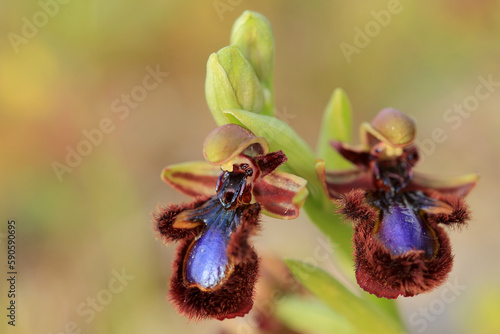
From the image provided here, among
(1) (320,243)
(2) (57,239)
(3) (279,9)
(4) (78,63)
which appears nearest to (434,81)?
(3) (279,9)

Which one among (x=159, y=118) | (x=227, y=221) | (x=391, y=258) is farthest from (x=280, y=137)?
(x=159, y=118)

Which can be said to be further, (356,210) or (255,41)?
(255,41)

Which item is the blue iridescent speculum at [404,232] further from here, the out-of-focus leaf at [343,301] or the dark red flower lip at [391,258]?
the out-of-focus leaf at [343,301]

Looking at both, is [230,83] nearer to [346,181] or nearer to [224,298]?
[346,181]

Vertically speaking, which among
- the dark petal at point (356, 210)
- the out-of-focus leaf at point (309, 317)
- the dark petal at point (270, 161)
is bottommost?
the out-of-focus leaf at point (309, 317)

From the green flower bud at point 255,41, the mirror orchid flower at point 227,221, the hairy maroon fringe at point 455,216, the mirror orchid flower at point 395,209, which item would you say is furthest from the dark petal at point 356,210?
the green flower bud at point 255,41

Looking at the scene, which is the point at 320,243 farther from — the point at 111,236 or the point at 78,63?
the point at 78,63
